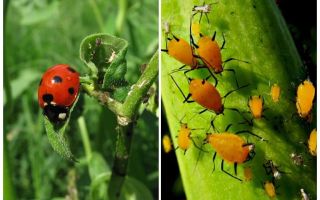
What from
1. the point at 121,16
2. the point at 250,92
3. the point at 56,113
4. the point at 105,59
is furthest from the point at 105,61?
the point at 121,16

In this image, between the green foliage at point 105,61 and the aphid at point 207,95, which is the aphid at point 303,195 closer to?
the aphid at point 207,95

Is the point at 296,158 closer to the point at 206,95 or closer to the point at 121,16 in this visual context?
the point at 206,95

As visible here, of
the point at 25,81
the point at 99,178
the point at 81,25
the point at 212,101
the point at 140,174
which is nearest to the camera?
the point at 212,101

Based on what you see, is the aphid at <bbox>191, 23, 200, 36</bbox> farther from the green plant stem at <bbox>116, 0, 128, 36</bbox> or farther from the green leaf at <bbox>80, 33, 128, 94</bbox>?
the green plant stem at <bbox>116, 0, 128, 36</bbox>

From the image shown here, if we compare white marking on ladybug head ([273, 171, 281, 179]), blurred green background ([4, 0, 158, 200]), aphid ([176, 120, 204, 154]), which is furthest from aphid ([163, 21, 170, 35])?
blurred green background ([4, 0, 158, 200])

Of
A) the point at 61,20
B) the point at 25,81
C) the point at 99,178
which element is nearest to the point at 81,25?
the point at 61,20

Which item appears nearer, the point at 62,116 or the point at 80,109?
the point at 62,116

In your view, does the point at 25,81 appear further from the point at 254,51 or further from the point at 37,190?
the point at 254,51
